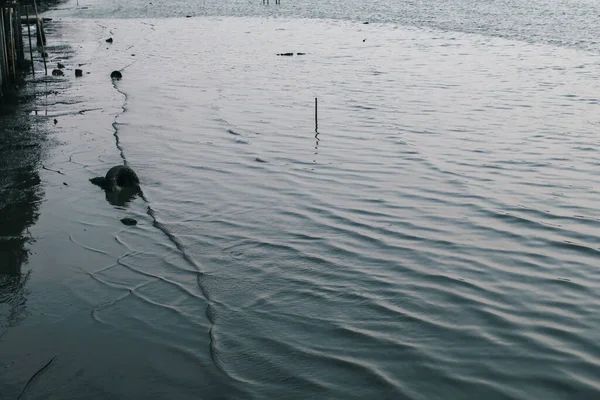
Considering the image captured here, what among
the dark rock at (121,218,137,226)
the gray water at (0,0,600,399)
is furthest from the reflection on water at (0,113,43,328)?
the dark rock at (121,218,137,226)

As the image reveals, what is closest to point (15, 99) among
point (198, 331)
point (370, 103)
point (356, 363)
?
point (370, 103)

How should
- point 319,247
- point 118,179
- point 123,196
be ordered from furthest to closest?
point 118,179, point 123,196, point 319,247

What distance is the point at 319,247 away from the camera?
9234 mm

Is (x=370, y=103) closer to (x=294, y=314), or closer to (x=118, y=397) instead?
(x=294, y=314)

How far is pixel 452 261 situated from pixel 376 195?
2.93 m

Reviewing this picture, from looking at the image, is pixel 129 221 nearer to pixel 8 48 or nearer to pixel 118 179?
pixel 118 179

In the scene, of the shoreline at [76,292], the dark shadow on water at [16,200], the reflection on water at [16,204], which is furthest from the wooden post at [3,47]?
the shoreline at [76,292]

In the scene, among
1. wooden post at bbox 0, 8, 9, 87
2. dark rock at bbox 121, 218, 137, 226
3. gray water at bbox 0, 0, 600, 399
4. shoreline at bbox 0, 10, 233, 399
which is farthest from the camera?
wooden post at bbox 0, 8, 9, 87

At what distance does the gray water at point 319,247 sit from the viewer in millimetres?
6295

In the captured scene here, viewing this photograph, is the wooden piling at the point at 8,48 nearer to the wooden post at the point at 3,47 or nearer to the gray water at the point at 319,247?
the wooden post at the point at 3,47

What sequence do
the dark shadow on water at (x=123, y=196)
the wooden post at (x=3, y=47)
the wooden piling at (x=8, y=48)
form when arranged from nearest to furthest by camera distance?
the dark shadow on water at (x=123, y=196)
the wooden post at (x=3, y=47)
the wooden piling at (x=8, y=48)

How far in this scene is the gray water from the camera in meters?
6.29

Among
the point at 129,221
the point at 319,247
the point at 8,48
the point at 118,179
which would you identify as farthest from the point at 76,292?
the point at 8,48

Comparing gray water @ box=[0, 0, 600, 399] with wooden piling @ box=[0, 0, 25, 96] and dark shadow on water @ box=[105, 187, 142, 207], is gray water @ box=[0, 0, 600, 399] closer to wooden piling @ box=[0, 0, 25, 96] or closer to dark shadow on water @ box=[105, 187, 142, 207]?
dark shadow on water @ box=[105, 187, 142, 207]
